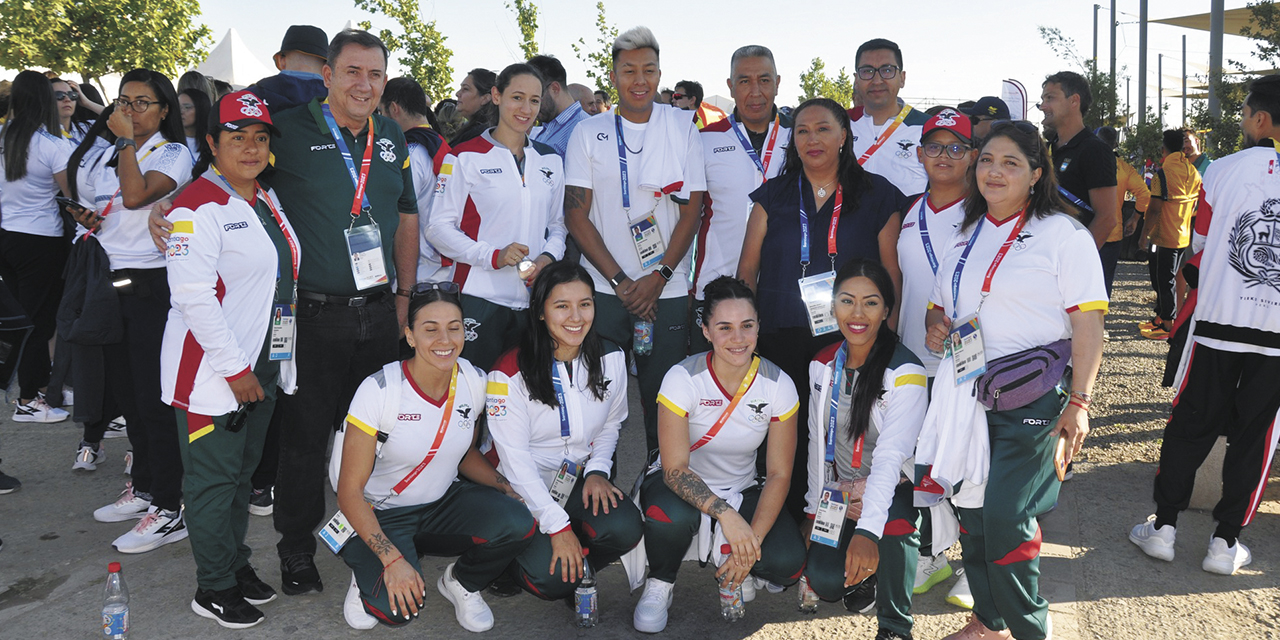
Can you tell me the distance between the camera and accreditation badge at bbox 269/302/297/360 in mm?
3498

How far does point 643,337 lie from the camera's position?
4.26 m

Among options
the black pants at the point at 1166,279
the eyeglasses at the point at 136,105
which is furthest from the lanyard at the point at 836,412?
the black pants at the point at 1166,279

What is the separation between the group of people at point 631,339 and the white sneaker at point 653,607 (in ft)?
0.06

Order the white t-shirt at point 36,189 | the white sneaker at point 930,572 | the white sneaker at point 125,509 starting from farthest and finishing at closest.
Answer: the white t-shirt at point 36,189, the white sneaker at point 125,509, the white sneaker at point 930,572

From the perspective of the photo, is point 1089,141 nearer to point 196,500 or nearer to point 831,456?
point 831,456

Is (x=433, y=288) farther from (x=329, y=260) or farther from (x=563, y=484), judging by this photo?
(x=563, y=484)

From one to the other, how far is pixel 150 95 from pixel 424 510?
2349mm

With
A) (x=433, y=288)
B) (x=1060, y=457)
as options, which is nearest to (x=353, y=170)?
(x=433, y=288)

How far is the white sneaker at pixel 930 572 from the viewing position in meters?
3.77

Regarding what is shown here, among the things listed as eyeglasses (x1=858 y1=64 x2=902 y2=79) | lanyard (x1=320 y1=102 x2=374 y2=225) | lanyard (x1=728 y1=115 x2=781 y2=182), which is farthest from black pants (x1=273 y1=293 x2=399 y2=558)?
eyeglasses (x1=858 y1=64 x2=902 y2=79)

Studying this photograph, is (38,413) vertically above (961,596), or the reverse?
(38,413)

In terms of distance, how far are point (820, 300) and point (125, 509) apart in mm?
3607

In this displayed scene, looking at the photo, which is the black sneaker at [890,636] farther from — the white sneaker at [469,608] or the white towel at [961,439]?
the white sneaker at [469,608]

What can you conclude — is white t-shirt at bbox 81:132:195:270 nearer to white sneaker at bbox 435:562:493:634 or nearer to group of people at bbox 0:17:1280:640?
group of people at bbox 0:17:1280:640
